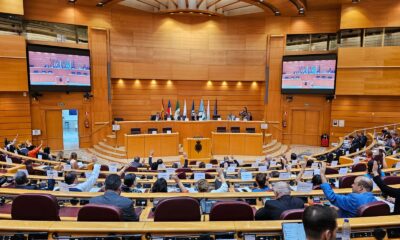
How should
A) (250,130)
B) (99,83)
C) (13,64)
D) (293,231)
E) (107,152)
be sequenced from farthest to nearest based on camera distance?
(99,83) < (250,130) < (107,152) < (13,64) < (293,231)

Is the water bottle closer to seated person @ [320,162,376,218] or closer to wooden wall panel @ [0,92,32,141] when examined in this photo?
seated person @ [320,162,376,218]

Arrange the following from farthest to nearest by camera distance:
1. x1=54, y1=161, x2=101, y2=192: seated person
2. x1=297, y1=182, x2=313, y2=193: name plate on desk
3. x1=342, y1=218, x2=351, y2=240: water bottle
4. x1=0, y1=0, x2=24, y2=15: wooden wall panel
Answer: x1=0, y1=0, x2=24, y2=15: wooden wall panel → x1=54, y1=161, x2=101, y2=192: seated person → x1=297, y1=182, x2=313, y2=193: name plate on desk → x1=342, y1=218, x2=351, y2=240: water bottle

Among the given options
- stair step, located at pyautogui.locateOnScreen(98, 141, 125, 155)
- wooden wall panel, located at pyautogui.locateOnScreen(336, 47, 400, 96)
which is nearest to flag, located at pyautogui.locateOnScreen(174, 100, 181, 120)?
stair step, located at pyautogui.locateOnScreen(98, 141, 125, 155)

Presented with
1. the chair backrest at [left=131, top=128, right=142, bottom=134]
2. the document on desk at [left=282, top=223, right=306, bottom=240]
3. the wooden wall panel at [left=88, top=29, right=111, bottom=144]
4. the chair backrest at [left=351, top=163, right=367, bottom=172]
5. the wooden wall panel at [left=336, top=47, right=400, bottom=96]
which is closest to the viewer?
the document on desk at [left=282, top=223, right=306, bottom=240]

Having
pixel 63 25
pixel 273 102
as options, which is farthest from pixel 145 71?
pixel 273 102

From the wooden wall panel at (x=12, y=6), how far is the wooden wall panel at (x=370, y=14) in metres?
14.6

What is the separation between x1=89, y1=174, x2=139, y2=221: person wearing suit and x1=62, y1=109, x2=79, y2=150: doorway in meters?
12.5

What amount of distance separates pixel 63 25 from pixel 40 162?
27.6 ft

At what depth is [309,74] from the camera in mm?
15008

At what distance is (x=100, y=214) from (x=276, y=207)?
1.64m

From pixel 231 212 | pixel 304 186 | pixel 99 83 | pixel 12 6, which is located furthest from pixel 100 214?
pixel 99 83

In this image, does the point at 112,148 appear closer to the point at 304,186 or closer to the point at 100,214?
the point at 304,186

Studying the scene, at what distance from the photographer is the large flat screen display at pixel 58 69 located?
41.5ft

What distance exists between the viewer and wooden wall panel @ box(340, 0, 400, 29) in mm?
13391
